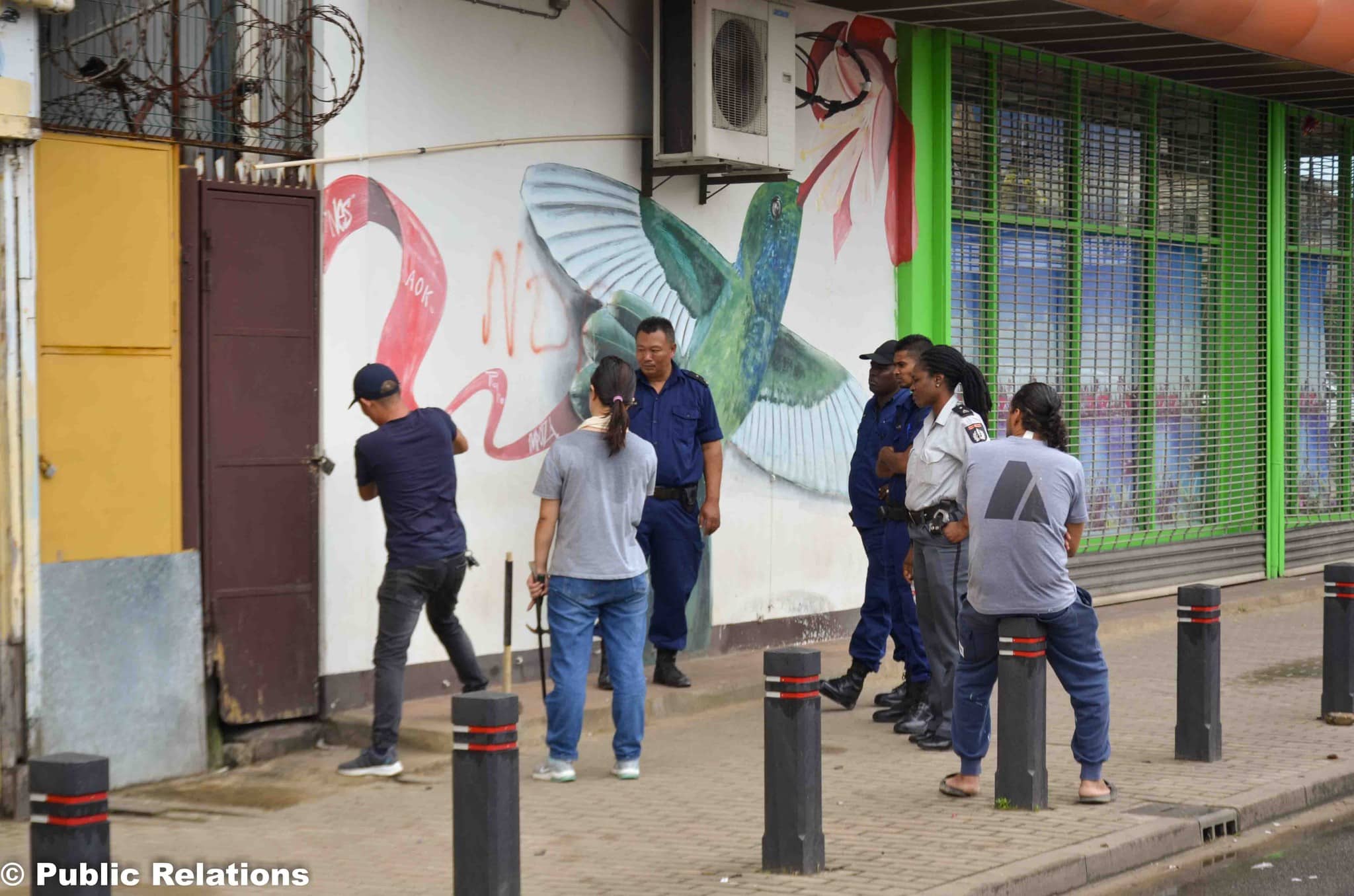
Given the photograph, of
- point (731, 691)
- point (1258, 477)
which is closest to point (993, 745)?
point (731, 691)

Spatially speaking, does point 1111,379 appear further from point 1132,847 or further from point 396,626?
point 396,626

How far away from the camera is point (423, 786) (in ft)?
25.1

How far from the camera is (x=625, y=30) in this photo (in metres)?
10.0

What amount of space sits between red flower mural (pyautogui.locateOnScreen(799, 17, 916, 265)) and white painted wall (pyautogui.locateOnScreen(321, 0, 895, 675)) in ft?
0.32

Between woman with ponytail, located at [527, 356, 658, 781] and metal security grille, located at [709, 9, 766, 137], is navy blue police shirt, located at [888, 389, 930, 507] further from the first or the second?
metal security grille, located at [709, 9, 766, 137]

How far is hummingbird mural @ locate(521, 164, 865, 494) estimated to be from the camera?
9.70 metres

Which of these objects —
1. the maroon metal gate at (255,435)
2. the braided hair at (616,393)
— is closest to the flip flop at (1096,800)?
the braided hair at (616,393)

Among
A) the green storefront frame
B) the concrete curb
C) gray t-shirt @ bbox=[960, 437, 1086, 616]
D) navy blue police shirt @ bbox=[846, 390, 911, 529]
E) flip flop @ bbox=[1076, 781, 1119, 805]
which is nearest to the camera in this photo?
the concrete curb

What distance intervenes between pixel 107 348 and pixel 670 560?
10.4 ft

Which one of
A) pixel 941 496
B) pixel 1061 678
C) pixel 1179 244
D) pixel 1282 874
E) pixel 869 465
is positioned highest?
pixel 1179 244

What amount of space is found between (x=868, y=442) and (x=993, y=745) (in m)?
1.67

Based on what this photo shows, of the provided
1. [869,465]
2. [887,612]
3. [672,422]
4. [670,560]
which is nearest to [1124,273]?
[869,465]

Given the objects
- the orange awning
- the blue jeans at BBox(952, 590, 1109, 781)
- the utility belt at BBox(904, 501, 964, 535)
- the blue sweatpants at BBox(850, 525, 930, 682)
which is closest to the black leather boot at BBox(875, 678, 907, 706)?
the blue sweatpants at BBox(850, 525, 930, 682)

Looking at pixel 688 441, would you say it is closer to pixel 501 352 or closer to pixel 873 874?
pixel 501 352
